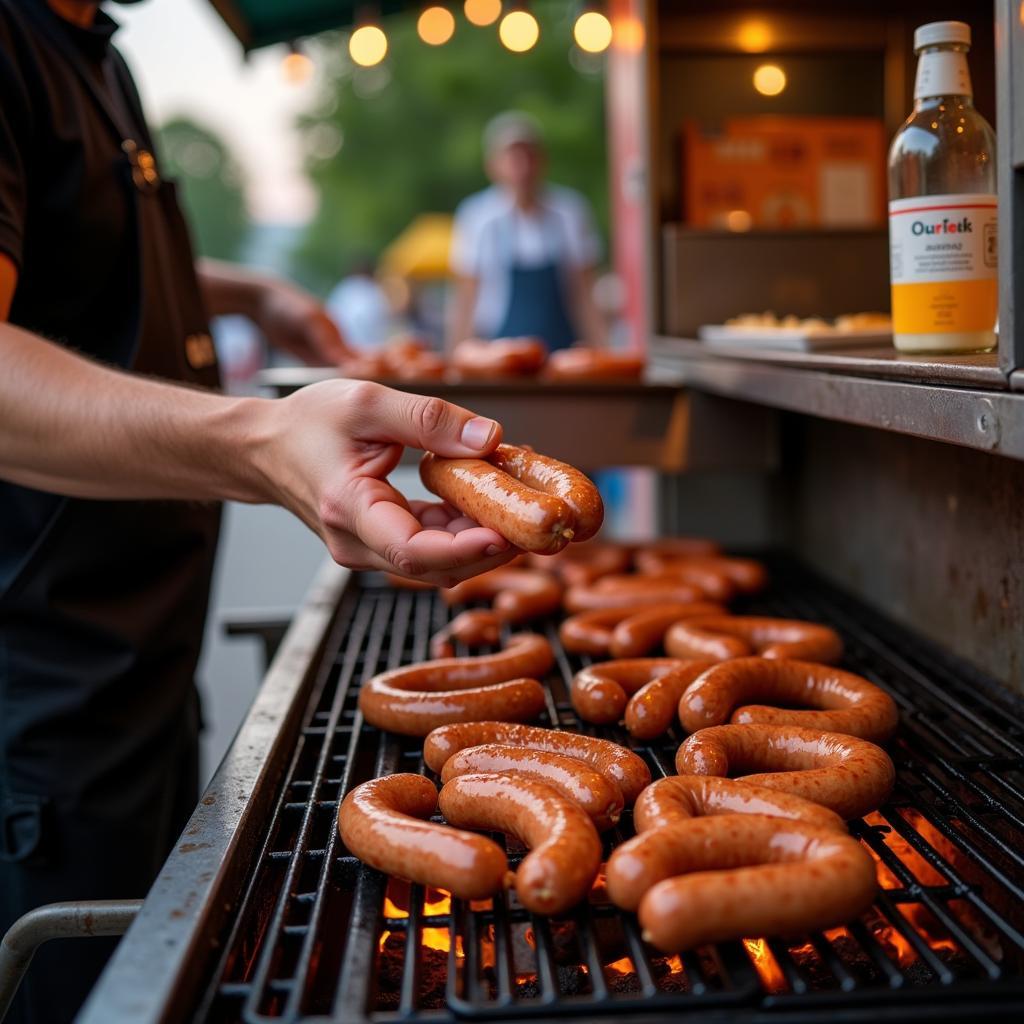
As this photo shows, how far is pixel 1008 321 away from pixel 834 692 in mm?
959

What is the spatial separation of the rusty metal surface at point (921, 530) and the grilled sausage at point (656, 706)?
733 mm

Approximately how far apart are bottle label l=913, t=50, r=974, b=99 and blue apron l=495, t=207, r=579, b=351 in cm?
686

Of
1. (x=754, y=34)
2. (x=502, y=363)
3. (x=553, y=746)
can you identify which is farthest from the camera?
(x=754, y=34)

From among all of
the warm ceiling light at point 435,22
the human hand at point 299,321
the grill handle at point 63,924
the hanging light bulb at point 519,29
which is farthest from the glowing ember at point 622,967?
the warm ceiling light at point 435,22

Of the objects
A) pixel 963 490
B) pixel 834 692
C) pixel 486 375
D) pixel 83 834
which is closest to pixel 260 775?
pixel 83 834

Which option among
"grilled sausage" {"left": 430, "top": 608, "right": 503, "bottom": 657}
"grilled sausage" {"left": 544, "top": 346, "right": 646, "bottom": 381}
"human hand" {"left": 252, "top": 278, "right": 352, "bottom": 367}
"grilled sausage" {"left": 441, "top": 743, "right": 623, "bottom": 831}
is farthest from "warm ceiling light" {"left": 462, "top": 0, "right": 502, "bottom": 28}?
"grilled sausage" {"left": 441, "top": 743, "right": 623, "bottom": 831}

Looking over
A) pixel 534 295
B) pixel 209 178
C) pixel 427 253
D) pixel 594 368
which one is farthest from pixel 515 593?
pixel 209 178

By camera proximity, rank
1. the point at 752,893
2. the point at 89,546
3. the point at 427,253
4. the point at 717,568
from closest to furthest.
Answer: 1. the point at 752,893
2. the point at 89,546
3. the point at 717,568
4. the point at 427,253

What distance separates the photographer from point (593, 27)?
6098 millimetres

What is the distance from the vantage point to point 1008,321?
1499 mm

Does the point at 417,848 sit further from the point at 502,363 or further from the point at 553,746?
the point at 502,363

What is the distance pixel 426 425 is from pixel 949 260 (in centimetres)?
88

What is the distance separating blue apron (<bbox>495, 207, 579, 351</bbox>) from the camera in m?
8.73

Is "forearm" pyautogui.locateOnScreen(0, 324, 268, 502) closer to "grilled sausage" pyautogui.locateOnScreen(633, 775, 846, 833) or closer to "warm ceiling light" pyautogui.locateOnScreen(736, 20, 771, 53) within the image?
"grilled sausage" pyautogui.locateOnScreen(633, 775, 846, 833)
